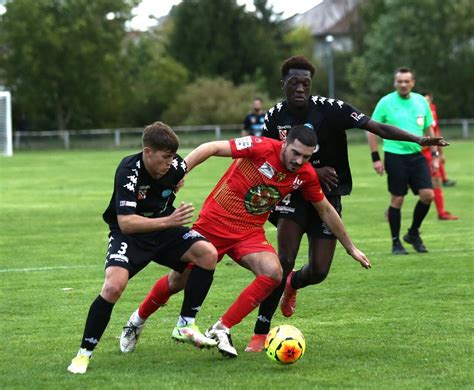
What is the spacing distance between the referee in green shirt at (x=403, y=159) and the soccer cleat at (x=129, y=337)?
5.64m

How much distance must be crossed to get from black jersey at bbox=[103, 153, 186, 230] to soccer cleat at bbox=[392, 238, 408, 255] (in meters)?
5.76

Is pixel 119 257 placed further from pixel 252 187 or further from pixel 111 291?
pixel 252 187

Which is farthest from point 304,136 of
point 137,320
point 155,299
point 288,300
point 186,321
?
point 288,300

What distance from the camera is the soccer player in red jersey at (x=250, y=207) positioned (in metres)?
7.24

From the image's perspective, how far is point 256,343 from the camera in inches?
293

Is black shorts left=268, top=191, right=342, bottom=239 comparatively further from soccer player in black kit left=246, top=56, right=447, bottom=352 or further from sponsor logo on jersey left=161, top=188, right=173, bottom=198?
sponsor logo on jersey left=161, top=188, right=173, bottom=198

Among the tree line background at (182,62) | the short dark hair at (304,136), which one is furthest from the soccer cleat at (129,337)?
the tree line background at (182,62)

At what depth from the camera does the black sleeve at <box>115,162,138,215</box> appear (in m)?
6.83

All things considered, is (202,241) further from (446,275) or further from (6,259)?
(6,259)

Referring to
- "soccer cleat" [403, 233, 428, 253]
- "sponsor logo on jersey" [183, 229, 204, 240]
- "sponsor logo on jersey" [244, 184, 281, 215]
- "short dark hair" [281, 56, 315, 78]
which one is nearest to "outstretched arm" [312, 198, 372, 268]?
"sponsor logo on jersey" [244, 184, 281, 215]

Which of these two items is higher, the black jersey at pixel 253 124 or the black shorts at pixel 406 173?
the black jersey at pixel 253 124

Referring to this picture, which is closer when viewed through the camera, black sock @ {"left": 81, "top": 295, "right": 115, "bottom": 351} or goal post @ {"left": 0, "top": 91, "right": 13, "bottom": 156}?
black sock @ {"left": 81, "top": 295, "right": 115, "bottom": 351}

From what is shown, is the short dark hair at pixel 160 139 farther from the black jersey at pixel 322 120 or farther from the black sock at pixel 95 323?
the black jersey at pixel 322 120

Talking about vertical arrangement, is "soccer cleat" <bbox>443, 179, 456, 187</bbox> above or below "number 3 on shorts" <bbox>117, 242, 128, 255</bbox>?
below
